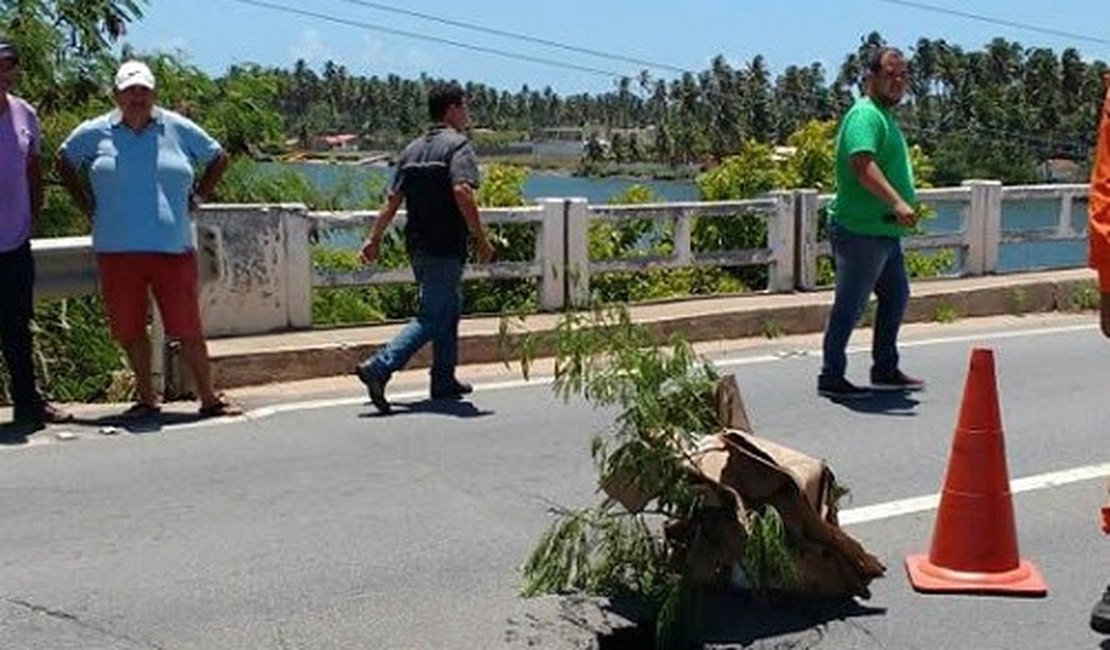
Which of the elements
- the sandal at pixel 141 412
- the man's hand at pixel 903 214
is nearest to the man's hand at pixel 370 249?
the sandal at pixel 141 412

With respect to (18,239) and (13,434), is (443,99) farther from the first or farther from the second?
(13,434)

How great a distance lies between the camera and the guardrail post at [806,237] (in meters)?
12.3

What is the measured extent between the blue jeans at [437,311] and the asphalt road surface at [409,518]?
31cm

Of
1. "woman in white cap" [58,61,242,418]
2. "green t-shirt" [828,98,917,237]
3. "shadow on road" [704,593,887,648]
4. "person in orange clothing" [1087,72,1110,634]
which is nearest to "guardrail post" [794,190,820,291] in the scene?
"green t-shirt" [828,98,917,237]

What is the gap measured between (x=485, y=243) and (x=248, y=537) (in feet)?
9.25

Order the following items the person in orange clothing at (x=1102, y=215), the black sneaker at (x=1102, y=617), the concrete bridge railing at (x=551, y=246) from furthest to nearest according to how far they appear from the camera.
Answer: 1. the concrete bridge railing at (x=551, y=246)
2. the black sneaker at (x=1102, y=617)
3. the person in orange clothing at (x=1102, y=215)

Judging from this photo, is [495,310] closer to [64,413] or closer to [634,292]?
[634,292]

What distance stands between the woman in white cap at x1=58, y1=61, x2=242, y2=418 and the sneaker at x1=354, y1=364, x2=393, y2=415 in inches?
29.3

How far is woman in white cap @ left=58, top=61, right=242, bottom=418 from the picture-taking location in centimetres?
757

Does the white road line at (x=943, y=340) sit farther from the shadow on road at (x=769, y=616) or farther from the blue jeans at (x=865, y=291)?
the shadow on road at (x=769, y=616)

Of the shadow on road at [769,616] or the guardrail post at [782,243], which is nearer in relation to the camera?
the shadow on road at [769,616]

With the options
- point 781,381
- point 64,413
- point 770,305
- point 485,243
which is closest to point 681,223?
point 770,305

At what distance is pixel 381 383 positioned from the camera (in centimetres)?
805

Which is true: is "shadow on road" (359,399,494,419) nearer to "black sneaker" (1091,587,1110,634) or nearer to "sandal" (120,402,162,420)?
"sandal" (120,402,162,420)
